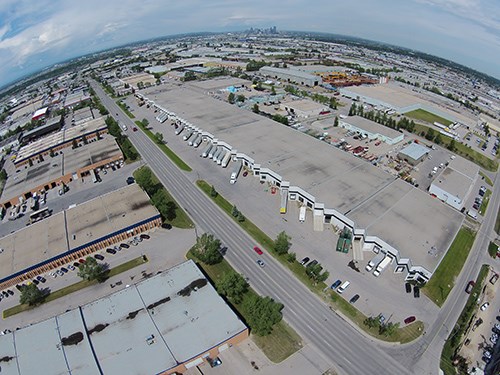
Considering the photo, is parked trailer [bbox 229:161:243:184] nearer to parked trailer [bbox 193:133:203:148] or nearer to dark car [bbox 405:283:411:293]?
parked trailer [bbox 193:133:203:148]

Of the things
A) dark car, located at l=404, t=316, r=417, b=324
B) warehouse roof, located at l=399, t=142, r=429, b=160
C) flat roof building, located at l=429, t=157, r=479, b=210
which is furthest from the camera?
warehouse roof, located at l=399, t=142, r=429, b=160

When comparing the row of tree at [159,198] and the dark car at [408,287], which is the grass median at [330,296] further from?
the row of tree at [159,198]

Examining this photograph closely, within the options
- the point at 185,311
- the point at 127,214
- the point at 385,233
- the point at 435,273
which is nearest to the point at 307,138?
the point at 385,233

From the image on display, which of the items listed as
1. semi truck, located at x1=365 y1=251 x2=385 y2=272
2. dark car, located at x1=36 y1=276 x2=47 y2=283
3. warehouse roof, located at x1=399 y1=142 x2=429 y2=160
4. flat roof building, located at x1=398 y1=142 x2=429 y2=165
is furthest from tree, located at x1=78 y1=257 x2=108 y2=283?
warehouse roof, located at x1=399 y1=142 x2=429 y2=160

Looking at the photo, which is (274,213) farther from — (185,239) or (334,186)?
(185,239)

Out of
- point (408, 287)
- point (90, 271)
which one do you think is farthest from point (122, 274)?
point (408, 287)

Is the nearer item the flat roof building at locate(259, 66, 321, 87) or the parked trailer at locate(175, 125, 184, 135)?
the parked trailer at locate(175, 125, 184, 135)

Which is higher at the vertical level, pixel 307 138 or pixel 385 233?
pixel 307 138

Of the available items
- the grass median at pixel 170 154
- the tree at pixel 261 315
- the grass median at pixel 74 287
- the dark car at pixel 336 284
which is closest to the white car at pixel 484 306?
the dark car at pixel 336 284

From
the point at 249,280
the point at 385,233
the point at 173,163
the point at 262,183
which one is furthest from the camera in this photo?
the point at 173,163
